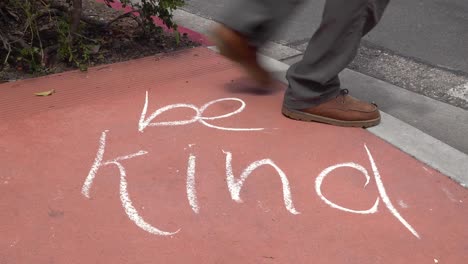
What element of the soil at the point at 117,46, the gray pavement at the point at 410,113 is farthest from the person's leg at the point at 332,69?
the soil at the point at 117,46

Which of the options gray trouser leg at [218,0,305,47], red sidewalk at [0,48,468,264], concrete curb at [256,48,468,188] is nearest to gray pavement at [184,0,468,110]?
gray trouser leg at [218,0,305,47]

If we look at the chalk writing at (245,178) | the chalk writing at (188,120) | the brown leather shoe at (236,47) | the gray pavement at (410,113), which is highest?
the brown leather shoe at (236,47)

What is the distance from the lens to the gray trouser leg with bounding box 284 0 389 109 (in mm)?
3090

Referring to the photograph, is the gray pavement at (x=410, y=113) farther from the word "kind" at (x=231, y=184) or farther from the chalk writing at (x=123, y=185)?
the chalk writing at (x=123, y=185)

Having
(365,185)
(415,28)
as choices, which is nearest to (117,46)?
(365,185)

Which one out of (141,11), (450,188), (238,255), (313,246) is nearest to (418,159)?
(450,188)

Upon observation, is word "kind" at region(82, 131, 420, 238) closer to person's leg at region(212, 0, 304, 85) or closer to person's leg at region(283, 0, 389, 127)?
person's leg at region(283, 0, 389, 127)

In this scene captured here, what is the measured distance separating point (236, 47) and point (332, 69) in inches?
22.0

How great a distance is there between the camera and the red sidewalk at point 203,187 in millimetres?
2377

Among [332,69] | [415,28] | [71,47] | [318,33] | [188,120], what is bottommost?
[415,28]

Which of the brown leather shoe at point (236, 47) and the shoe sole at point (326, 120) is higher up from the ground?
the brown leather shoe at point (236, 47)

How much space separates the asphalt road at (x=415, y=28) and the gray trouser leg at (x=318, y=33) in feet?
2.86

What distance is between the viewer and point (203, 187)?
9.02 ft

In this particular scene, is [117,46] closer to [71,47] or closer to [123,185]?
[71,47]
